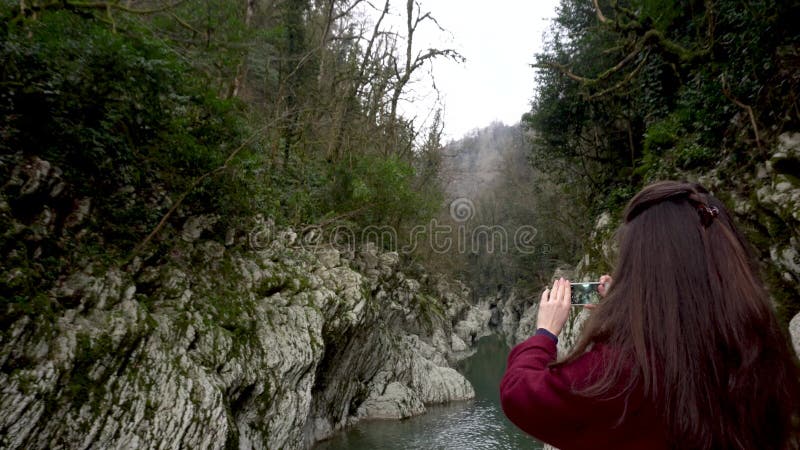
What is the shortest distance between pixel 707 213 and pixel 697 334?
38 cm

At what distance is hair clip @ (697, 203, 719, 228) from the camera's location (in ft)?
4.36

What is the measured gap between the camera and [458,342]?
1024 inches

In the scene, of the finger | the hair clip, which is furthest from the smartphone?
the hair clip

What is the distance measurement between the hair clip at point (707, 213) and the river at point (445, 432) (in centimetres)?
1008

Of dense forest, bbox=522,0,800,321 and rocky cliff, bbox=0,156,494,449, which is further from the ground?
dense forest, bbox=522,0,800,321

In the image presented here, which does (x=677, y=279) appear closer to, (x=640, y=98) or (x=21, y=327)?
(x=21, y=327)

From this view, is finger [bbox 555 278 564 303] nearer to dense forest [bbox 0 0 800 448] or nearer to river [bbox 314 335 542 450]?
dense forest [bbox 0 0 800 448]

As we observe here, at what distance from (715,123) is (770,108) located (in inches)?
52.0

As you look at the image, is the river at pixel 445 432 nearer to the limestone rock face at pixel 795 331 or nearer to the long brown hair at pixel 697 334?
the limestone rock face at pixel 795 331

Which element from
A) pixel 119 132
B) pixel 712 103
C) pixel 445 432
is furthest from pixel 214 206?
pixel 712 103

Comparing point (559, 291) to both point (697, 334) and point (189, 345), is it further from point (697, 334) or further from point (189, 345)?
point (189, 345)

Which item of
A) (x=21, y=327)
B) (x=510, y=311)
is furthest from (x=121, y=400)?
(x=510, y=311)

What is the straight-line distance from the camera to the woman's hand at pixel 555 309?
4.91 ft

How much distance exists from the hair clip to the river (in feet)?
33.1
